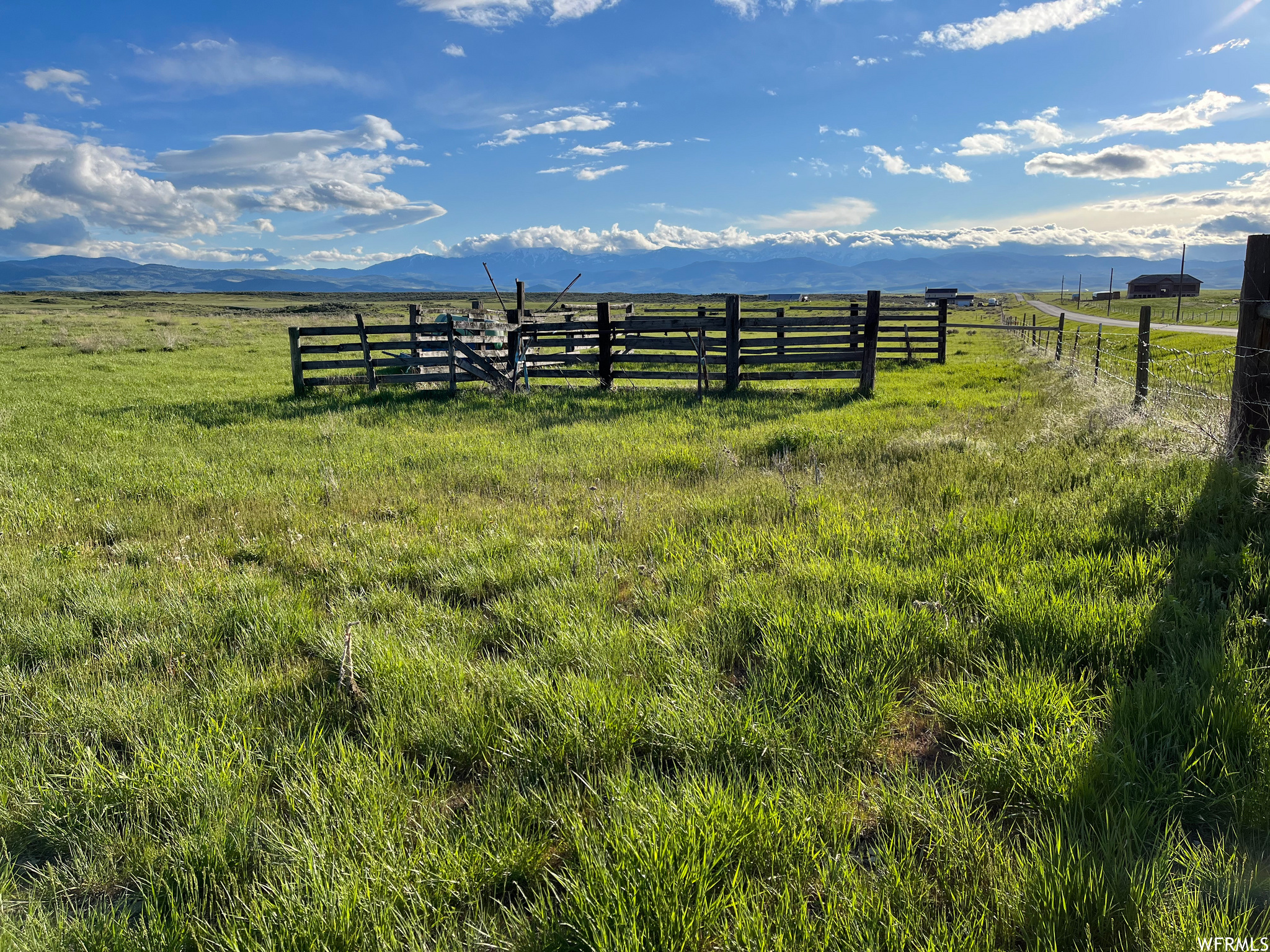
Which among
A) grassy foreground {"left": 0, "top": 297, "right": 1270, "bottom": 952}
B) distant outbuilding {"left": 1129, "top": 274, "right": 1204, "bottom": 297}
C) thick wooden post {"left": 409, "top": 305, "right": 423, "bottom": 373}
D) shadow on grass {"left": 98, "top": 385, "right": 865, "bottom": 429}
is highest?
distant outbuilding {"left": 1129, "top": 274, "right": 1204, "bottom": 297}

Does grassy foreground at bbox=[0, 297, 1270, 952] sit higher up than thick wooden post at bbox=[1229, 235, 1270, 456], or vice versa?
thick wooden post at bbox=[1229, 235, 1270, 456]

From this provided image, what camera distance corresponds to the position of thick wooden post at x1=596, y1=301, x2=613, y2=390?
16.2m

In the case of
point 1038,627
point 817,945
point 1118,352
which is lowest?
point 817,945

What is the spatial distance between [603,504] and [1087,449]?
5.79 m

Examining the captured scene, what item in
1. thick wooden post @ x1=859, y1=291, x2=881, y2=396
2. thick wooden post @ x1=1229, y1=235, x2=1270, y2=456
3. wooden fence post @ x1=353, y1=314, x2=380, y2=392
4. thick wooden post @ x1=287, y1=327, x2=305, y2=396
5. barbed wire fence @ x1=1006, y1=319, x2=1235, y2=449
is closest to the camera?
thick wooden post @ x1=1229, y1=235, x2=1270, y2=456

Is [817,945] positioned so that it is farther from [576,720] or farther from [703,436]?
[703,436]

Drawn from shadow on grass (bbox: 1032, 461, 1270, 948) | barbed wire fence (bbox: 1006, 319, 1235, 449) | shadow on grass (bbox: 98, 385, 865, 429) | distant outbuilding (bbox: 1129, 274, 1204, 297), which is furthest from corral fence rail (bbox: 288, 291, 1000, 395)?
distant outbuilding (bbox: 1129, 274, 1204, 297)

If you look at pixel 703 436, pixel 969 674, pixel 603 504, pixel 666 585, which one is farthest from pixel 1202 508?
pixel 703 436

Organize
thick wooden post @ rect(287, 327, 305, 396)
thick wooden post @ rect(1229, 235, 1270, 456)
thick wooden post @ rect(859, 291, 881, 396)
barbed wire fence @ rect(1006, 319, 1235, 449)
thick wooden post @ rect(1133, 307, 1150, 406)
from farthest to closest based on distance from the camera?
thick wooden post @ rect(287, 327, 305, 396) → thick wooden post @ rect(859, 291, 881, 396) → thick wooden post @ rect(1133, 307, 1150, 406) → barbed wire fence @ rect(1006, 319, 1235, 449) → thick wooden post @ rect(1229, 235, 1270, 456)

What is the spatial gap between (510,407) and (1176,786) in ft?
42.1

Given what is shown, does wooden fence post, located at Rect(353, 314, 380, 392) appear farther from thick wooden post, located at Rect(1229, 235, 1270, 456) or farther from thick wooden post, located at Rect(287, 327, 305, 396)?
thick wooden post, located at Rect(1229, 235, 1270, 456)

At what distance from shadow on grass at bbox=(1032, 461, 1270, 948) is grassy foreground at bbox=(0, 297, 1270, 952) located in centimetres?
1

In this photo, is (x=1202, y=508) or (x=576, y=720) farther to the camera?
(x=1202, y=508)

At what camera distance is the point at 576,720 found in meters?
3.05
